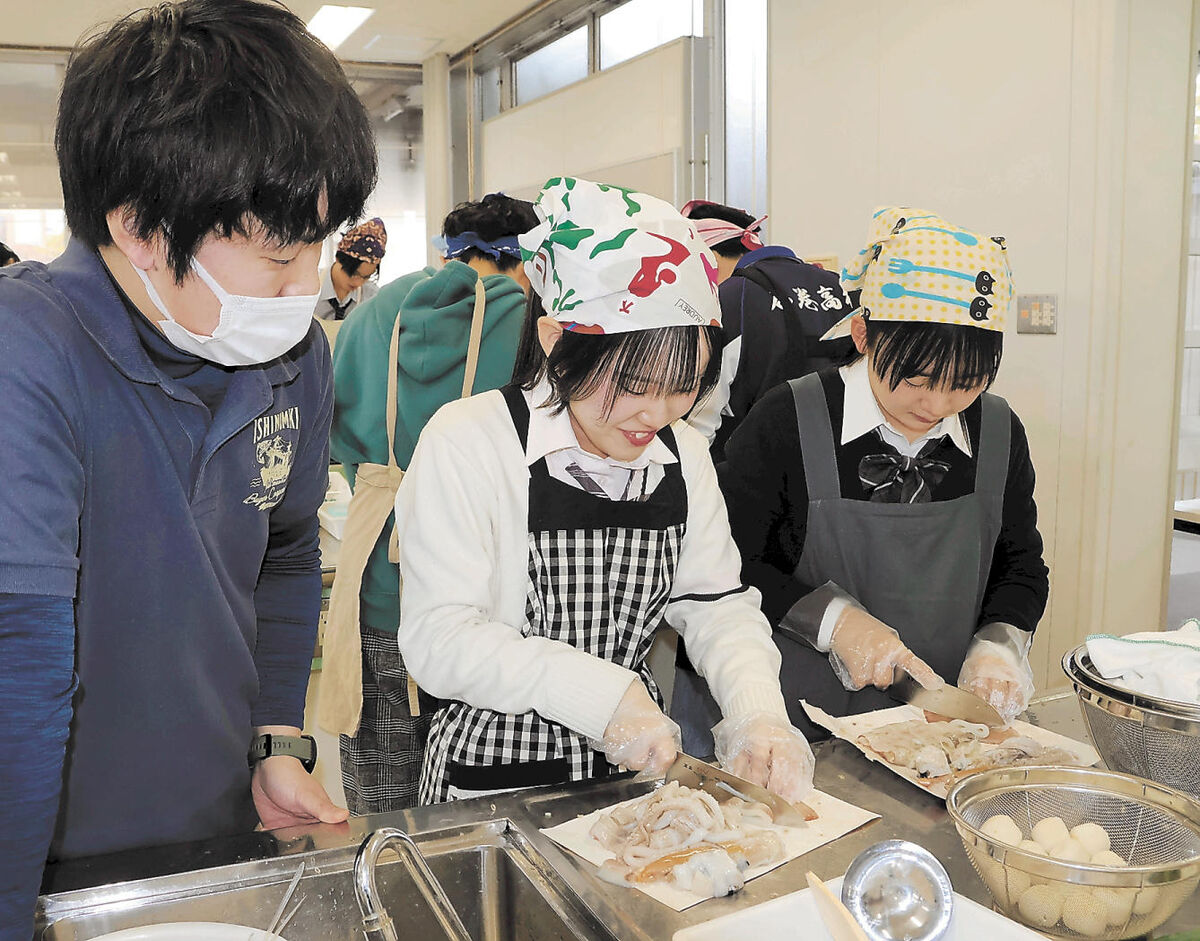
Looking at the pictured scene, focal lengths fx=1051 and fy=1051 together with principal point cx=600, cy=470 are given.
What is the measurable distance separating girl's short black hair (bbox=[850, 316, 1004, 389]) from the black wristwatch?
3.23ft

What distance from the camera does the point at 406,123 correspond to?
308 inches

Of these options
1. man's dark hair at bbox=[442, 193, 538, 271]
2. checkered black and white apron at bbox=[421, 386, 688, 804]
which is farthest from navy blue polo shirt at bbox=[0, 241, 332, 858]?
man's dark hair at bbox=[442, 193, 538, 271]

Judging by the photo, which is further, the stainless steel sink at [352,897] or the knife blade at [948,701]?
the knife blade at [948,701]

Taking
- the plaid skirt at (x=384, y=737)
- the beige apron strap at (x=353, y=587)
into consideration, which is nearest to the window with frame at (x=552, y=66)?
the beige apron strap at (x=353, y=587)

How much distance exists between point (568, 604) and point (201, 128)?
0.72m

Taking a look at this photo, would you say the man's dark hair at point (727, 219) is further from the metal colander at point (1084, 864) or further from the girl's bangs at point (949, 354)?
the metal colander at point (1084, 864)

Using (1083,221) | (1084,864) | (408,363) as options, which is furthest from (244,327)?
(1083,221)

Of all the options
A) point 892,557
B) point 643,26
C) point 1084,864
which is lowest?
point 1084,864

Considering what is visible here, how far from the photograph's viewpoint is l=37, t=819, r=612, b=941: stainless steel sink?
940 mm

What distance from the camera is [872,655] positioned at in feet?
4.99

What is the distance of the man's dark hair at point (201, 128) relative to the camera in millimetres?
863

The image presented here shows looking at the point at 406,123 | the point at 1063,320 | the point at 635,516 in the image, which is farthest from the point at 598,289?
the point at 406,123

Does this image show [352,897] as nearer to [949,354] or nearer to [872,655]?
[872,655]

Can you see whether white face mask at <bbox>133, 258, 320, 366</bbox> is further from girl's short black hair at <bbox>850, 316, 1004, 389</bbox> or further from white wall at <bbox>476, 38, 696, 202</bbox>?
white wall at <bbox>476, 38, 696, 202</bbox>
